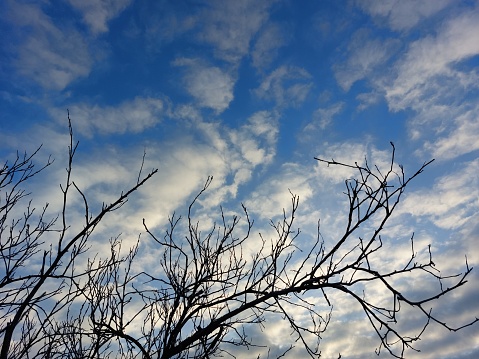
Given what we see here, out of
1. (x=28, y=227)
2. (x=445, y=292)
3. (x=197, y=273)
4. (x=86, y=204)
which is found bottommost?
(x=445, y=292)

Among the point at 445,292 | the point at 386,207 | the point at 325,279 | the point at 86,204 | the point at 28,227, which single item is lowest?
the point at 445,292

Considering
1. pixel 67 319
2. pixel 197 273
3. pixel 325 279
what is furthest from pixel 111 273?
pixel 325 279

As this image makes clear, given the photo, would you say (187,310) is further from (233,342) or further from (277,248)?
(277,248)

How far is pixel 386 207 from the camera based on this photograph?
256cm

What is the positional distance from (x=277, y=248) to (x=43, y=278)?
219cm

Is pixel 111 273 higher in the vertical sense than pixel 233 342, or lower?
higher

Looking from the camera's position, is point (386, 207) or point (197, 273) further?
point (197, 273)

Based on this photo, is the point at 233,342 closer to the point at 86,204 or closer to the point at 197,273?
the point at 197,273

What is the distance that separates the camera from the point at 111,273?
619cm

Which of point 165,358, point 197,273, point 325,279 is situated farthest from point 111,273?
point 325,279

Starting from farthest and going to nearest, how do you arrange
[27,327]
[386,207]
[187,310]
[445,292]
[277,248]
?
[27,327]
[187,310]
[277,248]
[386,207]
[445,292]

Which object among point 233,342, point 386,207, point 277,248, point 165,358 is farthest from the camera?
point 233,342

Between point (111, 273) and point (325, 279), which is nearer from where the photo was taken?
point (325, 279)

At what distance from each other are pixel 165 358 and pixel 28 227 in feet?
8.81
